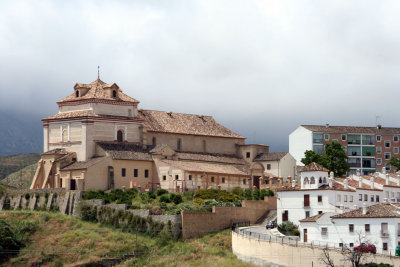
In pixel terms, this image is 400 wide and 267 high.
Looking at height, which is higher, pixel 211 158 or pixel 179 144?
pixel 179 144

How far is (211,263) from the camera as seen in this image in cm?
7312

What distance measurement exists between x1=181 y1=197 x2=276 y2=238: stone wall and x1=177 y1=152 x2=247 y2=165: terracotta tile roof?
618 inches

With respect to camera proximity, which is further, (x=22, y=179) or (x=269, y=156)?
(x=22, y=179)

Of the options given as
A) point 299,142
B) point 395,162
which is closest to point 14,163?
point 299,142

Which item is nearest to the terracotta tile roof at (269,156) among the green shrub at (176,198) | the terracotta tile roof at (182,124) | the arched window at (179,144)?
the terracotta tile roof at (182,124)

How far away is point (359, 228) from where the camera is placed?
70500mm

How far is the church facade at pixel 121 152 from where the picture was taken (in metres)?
92.8

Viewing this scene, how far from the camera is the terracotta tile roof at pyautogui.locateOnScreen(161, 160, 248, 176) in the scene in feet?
313

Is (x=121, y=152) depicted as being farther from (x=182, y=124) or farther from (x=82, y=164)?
(x=182, y=124)

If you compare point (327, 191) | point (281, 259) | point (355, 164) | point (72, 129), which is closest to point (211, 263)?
point (281, 259)

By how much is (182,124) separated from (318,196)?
3079cm

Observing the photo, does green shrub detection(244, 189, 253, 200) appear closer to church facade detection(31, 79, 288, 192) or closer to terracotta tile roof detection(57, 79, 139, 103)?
church facade detection(31, 79, 288, 192)

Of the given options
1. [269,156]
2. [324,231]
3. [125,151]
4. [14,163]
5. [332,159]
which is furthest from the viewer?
[14,163]

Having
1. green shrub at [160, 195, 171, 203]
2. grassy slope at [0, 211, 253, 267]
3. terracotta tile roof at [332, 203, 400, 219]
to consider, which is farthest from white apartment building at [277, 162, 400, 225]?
green shrub at [160, 195, 171, 203]
